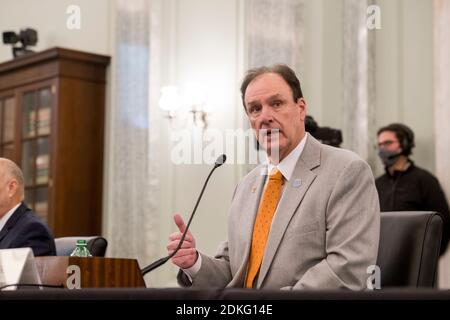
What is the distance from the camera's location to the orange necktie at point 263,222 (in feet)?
7.95

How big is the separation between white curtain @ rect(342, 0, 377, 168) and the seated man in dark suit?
101 inches

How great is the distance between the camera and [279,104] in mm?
2553

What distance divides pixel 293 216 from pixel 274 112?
347 millimetres

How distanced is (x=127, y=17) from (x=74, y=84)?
79 cm

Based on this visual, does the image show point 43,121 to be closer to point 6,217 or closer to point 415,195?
point 415,195

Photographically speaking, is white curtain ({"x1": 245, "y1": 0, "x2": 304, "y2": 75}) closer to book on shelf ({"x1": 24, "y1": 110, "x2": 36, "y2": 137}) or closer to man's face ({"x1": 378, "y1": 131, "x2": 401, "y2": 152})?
man's face ({"x1": 378, "y1": 131, "x2": 401, "y2": 152})

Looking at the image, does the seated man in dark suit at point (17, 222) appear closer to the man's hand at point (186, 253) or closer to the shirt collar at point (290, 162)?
the man's hand at point (186, 253)

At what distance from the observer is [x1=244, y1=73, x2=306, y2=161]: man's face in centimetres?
251

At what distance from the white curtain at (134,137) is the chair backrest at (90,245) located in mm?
3163

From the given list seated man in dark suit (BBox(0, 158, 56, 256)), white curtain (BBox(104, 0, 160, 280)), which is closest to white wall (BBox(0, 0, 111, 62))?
white curtain (BBox(104, 0, 160, 280))

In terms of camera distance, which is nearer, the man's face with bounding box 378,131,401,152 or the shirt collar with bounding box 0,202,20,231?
Result: the shirt collar with bounding box 0,202,20,231

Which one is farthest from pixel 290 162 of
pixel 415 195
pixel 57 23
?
pixel 57 23

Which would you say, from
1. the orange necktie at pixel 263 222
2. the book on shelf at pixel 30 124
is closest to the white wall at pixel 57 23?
the book on shelf at pixel 30 124
